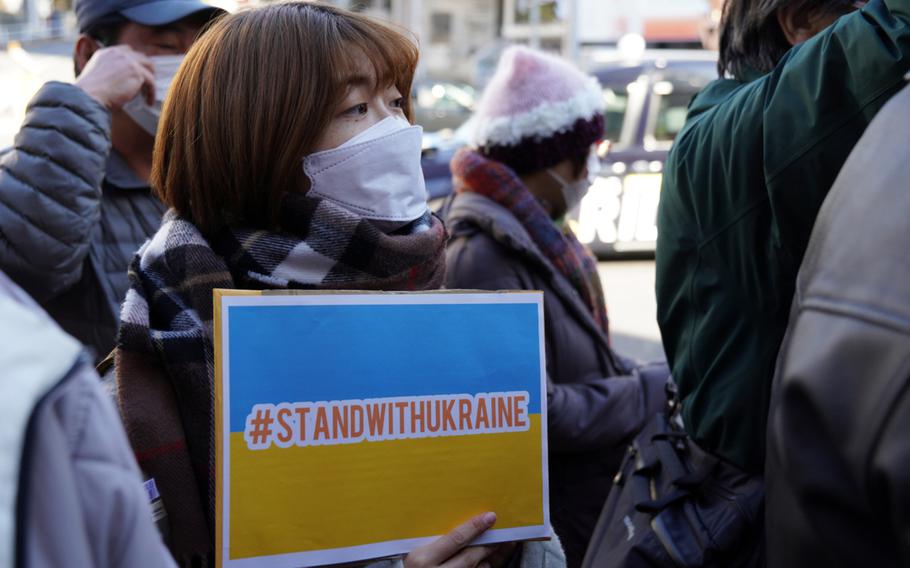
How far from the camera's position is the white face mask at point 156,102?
2.65 m

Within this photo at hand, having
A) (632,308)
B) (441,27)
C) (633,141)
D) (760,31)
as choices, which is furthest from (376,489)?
(441,27)

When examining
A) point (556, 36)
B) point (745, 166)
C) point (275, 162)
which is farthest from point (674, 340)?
point (556, 36)

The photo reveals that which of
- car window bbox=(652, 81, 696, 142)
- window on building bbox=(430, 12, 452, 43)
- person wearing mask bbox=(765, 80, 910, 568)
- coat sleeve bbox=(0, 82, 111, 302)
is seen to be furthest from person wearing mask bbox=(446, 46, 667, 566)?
window on building bbox=(430, 12, 452, 43)

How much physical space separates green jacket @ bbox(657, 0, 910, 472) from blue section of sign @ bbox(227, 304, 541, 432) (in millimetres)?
377

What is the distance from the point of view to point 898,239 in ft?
2.90

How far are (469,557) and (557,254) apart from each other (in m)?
1.54

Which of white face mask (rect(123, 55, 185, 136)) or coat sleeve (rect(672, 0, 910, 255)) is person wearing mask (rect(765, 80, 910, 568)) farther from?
white face mask (rect(123, 55, 185, 136))

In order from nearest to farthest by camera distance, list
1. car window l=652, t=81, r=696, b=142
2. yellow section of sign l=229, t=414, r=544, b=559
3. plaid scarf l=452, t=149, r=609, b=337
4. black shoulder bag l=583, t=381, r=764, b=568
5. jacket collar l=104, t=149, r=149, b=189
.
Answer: yellow section of sign l=229, t=414, r=544, b=559 → black shoulder bag l=583, t=381, r=764, b=568 → jacket collar l=104, t=149, r=149, b=189 → plaid scarf l=452, t=149, r=609, b=337 → car window l=652, t=81, r=696, b=142

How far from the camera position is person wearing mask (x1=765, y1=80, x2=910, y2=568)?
34.0 inches

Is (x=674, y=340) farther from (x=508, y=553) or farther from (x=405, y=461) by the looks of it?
(x=405, y=461)

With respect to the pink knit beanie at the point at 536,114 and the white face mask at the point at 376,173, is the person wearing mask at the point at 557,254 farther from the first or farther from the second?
the white face mask at the point at 376,173

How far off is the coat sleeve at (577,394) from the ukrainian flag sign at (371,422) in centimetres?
109

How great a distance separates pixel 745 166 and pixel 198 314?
0.94 meters

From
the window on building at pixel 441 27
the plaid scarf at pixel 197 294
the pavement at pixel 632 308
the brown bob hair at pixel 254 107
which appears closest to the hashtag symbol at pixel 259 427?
the plaid scarf at pixel 197 294
